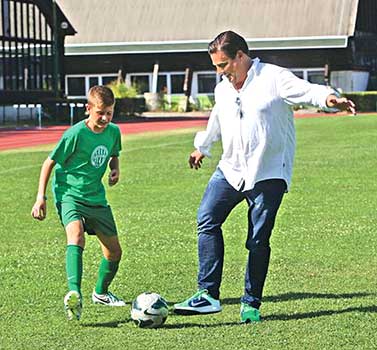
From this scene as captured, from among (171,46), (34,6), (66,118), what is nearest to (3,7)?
(34,6)

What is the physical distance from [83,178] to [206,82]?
51776mm

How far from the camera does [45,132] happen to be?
115ft

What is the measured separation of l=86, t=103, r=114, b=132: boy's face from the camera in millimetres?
7423

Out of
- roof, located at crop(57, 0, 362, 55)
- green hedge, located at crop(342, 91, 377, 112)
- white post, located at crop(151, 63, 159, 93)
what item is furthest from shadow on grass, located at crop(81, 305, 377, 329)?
white post, located at crop(151, 63, 159, 93)

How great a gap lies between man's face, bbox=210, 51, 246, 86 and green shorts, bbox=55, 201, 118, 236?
1436 mm

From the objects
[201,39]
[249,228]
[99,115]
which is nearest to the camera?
[249,228]

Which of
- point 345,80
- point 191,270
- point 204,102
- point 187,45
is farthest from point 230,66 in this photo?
point 345,80

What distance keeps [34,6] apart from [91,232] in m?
41.3

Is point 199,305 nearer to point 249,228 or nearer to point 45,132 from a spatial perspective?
point 249,228

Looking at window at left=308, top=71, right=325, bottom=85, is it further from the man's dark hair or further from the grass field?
the man's dark hair

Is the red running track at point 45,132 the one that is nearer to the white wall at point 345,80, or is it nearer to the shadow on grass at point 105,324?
the white wall at point 345,80

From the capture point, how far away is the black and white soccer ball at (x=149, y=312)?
23.1 ft

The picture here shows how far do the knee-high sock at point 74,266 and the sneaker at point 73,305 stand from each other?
152 mm

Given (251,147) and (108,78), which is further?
(108,78)
